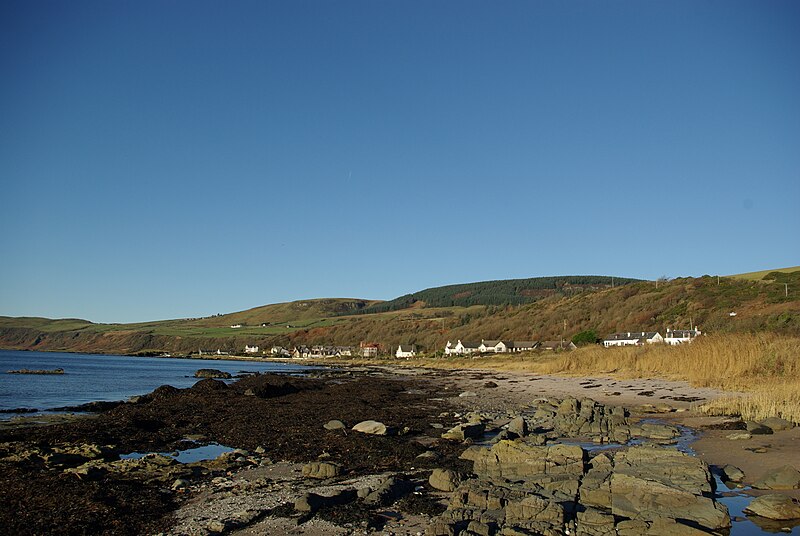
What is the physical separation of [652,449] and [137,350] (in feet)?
679

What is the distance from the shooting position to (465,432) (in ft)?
61.3

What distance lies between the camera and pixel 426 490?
1177cm

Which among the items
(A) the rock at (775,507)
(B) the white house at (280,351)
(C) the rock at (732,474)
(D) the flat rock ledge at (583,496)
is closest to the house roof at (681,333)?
(C) the rock at (732,474)

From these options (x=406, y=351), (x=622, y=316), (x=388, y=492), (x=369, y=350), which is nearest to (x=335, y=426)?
(x=388, y=492)

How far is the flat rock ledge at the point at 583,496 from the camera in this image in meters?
8.91

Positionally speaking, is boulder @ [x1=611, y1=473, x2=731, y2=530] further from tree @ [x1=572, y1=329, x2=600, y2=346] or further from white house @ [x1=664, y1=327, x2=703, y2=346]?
tree @ [x1=572, y1=329, x2=600, y2=346]

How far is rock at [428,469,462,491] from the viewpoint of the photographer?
11750mm

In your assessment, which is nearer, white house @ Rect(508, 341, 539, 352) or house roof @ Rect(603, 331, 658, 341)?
house roof @ Rect(603, 331, 658, 341)

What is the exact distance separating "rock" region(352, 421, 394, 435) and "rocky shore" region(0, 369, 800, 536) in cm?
7

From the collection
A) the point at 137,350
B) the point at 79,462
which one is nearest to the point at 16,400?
the point at 79,462

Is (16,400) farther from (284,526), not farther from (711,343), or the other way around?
(711,343)

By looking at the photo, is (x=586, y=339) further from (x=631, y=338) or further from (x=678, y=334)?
(x=678, y=334)

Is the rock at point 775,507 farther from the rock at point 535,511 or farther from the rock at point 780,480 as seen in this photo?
the rock at point 535,511

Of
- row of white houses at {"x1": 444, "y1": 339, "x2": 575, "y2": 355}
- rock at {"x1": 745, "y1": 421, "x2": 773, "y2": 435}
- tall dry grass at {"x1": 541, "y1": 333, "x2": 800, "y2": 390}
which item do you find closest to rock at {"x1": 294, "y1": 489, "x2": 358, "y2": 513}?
rock at {"x1": 745, "y1": 421, "x2": 773, "y2": 435}
